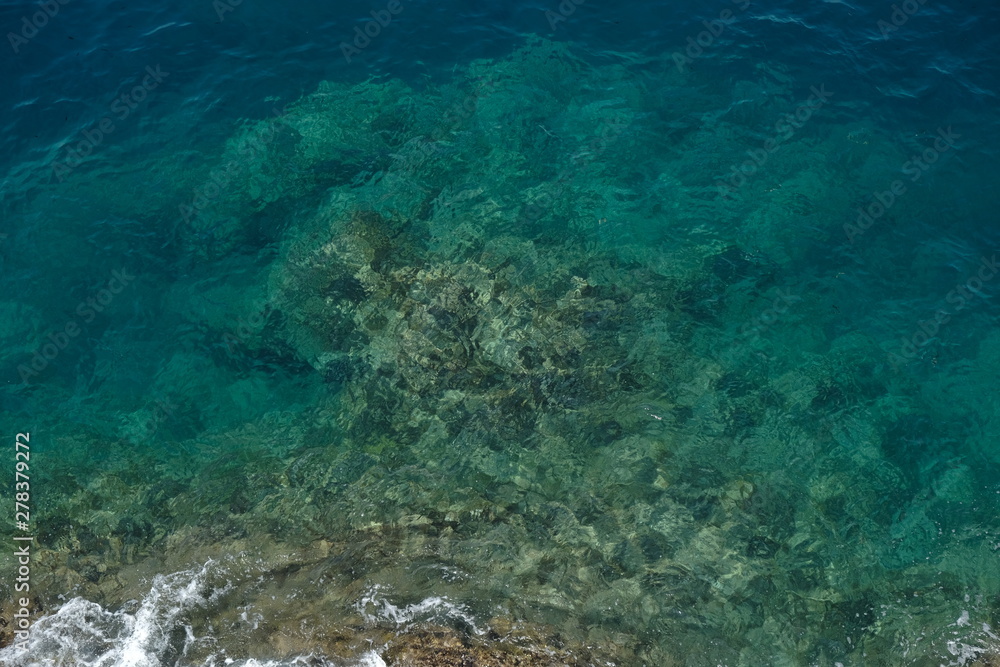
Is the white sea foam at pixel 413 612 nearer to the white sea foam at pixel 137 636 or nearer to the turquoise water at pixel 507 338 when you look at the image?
the turquoise water at pixel 507 338

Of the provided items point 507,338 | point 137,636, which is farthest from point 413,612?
point 507,338

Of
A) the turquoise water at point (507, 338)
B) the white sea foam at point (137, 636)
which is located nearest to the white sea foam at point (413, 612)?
the turquoise water at point (507, 338)

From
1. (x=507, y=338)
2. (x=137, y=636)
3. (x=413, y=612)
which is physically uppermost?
(x=507, y=338)

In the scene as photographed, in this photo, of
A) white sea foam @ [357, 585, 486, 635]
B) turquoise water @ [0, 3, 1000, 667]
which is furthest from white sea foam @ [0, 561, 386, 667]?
white sea foam @ [357, 585, 486, 635]

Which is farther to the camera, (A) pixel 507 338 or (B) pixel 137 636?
(A) pixel 507 338

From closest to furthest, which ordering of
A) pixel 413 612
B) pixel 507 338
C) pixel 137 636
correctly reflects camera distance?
1. pixel 137 636
2. pixel 413 612
3. pixel 507 338

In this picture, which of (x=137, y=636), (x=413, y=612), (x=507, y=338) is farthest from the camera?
(x=507, y=338)

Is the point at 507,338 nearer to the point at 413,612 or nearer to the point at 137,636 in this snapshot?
the point at 413,612

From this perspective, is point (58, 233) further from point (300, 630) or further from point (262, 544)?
point (300, 630)
